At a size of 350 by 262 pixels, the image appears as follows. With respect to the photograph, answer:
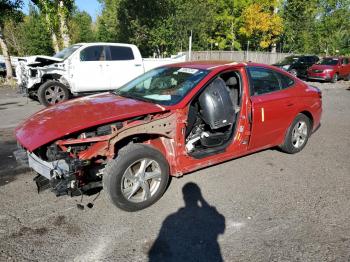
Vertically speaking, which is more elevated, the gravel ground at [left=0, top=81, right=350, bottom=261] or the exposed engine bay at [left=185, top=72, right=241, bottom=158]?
the exposed engine bay at [left=185, top=72, right=241, bottom=158]

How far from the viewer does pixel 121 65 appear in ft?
35.1

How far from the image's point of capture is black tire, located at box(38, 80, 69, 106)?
31.2ft

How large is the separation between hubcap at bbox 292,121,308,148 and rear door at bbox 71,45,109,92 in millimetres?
6525

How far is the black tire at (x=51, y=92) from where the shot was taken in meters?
9.50

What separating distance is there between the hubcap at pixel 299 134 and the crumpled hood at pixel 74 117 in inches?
111

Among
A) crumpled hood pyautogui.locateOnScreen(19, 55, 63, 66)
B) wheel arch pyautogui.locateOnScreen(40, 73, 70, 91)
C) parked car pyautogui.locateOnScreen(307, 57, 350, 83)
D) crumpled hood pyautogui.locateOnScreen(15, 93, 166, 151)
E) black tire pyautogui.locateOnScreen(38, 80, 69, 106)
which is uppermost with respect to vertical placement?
crumpled hood pyautogui.locateOnScreen(19, 55, 63, 66)

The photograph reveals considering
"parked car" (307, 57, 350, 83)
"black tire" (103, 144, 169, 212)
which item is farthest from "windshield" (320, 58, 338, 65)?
"black tire" (103, 144, 169, 212)

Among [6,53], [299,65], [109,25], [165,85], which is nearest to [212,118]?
[165,85]

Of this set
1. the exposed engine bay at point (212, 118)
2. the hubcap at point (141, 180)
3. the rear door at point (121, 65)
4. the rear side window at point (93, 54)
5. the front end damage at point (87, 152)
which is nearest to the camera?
the front end damage at point (87, 152)

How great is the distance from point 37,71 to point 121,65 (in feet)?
8.30

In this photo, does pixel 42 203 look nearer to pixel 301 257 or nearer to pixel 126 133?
pixel 126 133

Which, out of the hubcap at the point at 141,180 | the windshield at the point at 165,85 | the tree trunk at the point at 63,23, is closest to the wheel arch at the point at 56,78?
the windshield at the point at 165,85

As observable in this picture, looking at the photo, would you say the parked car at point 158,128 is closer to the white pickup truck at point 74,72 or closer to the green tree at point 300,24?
the white pickup truck at point 74,72

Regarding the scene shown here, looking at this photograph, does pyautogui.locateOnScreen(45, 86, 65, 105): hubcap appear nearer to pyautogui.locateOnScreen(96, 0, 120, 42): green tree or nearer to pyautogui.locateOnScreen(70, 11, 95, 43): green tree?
pyautogui.locateOnScreen(96, 0, 120, 42): green tree
